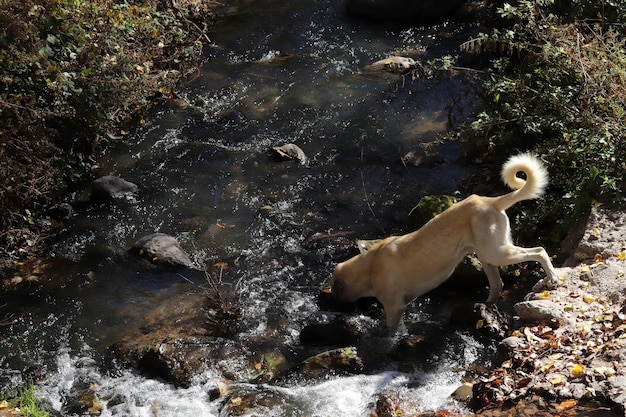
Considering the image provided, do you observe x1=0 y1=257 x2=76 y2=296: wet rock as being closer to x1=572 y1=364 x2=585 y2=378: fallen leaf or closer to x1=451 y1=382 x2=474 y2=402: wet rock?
x1=451 y1=382 x2=474 y2=402: wet rock

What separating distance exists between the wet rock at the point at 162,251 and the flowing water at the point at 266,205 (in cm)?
18

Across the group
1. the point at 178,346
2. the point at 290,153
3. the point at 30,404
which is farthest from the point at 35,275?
the point at 290,153

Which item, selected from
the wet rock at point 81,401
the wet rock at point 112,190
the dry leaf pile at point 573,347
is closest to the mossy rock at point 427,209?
the dry leaf pile at point 573,347

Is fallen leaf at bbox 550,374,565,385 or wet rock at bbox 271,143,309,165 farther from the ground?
fallen leaf at bbox 550,374,565,385

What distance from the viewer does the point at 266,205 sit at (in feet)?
34.1

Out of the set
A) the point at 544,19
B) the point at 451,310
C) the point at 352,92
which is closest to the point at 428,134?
the point at 352,92

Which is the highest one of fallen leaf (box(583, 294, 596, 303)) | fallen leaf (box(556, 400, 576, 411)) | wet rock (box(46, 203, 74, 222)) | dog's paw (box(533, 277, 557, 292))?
fallen leaf (box(556, 400, 576, 411))

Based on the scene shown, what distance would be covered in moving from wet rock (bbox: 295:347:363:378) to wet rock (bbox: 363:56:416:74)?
24.5ft

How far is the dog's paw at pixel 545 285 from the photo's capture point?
7.32 metres

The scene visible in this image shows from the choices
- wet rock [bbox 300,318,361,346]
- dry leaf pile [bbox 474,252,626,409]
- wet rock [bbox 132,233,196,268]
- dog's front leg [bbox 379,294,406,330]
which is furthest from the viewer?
wet rock [bbox 132,233,196,268]

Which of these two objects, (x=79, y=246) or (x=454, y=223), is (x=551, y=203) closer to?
(x=454, y=223)

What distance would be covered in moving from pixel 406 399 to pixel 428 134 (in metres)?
5.95

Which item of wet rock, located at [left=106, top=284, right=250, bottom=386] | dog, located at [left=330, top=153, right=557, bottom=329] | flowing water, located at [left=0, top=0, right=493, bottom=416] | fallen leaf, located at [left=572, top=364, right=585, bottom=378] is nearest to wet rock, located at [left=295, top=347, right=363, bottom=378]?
flowing water, located at [left=0, top=0, right=493, bottom=416]

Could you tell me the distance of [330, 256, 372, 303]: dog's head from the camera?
8055 mm
